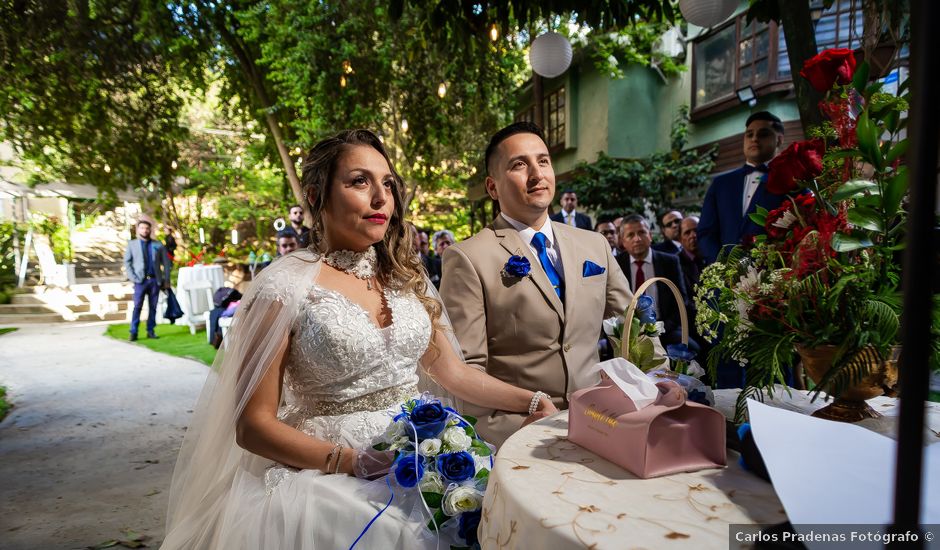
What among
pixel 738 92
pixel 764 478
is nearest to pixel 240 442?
pixel 764 478

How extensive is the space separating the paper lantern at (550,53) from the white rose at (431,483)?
5.11 m

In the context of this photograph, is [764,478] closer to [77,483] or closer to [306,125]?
[77,483]

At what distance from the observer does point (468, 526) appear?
1.52 meters

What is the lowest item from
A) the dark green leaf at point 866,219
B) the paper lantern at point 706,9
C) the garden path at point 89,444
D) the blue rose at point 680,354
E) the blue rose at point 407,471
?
the garden path at point 89,444

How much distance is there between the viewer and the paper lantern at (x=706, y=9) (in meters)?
3.73

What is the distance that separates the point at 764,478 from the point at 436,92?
11028mm

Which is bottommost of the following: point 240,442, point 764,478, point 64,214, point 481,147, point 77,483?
point 77,483

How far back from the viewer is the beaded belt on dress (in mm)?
1931

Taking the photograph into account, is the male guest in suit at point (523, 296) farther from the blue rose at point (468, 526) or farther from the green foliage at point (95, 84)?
the green foliage at point (95, 84)


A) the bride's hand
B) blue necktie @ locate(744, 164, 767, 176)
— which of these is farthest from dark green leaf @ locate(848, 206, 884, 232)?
blue necktie @ locate(744, 164, 767, 176)

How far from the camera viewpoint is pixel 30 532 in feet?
10.9

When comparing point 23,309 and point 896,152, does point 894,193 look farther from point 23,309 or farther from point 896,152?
point 23,309

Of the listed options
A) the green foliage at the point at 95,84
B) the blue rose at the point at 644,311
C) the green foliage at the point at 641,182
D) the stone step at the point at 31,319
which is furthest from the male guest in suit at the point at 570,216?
the stone step at the point at 31,319

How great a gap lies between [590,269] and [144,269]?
10456 mm
